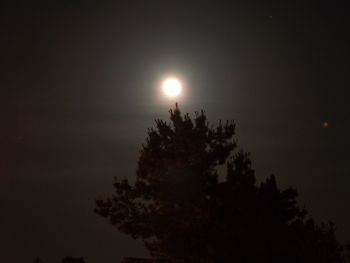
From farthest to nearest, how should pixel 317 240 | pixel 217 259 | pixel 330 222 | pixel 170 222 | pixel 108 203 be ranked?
pixel 330 222 < pixel 317 240 < pixel 108 203 < pixel 170 222 < pixel 217 259

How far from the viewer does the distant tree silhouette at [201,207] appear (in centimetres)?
2756

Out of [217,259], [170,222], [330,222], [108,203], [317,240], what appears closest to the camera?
[217,259]

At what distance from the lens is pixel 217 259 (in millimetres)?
26766

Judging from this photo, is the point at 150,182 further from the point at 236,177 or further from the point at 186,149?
the point at 236,177

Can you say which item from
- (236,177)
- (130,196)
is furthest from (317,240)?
(130,196)

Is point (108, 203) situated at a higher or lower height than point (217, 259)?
higher

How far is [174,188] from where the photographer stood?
2889cm

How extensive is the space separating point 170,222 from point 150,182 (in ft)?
9.72

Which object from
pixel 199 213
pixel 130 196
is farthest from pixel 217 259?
pixel 130 196

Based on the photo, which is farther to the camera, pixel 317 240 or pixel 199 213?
pixel 317 240

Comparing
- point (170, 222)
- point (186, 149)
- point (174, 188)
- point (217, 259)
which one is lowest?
point (217, 259)

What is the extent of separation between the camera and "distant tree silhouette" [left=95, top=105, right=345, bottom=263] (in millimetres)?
A: 27562

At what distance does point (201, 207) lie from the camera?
2830 centimetres

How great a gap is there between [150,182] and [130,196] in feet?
5.37
